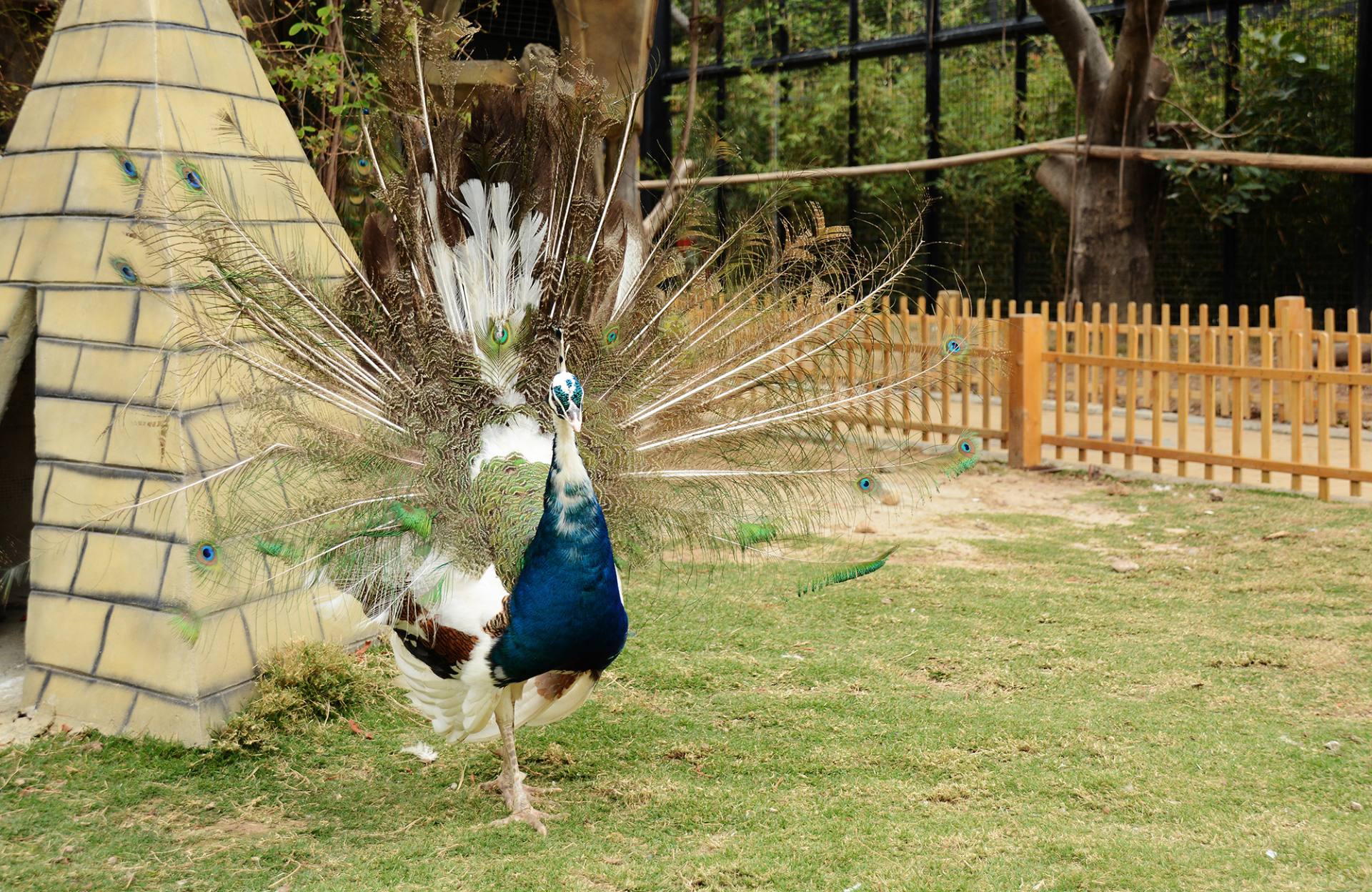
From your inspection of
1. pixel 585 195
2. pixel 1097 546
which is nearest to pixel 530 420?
pixel 585 195

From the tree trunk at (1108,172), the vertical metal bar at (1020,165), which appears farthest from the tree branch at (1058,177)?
the vertical metal bar at (1020,165)

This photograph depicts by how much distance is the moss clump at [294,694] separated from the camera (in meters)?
4.68

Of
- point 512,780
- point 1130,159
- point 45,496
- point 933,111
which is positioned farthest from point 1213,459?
point 933,111

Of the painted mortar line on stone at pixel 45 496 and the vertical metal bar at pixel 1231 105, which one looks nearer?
the painted mortar line on stone at pixel 45 496

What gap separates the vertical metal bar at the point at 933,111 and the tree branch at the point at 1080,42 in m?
2.28

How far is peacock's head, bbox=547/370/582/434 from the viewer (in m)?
3.41

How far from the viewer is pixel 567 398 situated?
134 inches

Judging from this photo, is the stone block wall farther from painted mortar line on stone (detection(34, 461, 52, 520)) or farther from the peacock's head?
the peacock's head

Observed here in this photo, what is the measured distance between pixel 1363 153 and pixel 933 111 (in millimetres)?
5210

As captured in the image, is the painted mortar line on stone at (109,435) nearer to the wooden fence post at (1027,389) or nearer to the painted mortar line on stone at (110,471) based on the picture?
the painted mortar line on stone at (110,471)

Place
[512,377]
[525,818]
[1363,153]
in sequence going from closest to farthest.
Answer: [525,818]
[512,377]
[1363,153]

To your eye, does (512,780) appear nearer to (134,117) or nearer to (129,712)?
(129,712)

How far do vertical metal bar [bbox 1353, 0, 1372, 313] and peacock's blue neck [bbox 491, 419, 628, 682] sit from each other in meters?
11.3

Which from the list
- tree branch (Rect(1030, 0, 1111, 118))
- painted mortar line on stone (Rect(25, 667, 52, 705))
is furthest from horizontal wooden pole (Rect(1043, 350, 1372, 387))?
painted mortar line on stone (Rect(25, 667, 52, 705))
